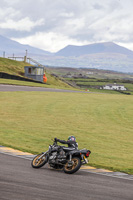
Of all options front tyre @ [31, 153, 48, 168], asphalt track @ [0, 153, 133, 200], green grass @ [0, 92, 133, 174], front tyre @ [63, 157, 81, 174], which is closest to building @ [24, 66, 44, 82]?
green grass @ [0, 92, 133, 174]

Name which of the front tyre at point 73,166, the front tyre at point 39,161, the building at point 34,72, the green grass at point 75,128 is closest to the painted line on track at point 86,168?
the green grass at point 75,128

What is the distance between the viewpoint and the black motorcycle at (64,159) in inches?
383

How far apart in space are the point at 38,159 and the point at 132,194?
3.94 m

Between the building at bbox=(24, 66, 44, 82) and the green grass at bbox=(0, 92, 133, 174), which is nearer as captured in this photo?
the green grass at bbox=(0, 92, 133, 174)

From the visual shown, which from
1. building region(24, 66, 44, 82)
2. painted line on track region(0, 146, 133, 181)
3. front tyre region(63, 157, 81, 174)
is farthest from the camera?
building region(24, 66, 44, 82)

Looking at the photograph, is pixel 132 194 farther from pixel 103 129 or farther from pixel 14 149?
pixel 103 129

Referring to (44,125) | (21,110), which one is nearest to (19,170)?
(44,125)

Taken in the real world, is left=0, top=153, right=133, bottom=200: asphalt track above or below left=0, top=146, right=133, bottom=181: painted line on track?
above

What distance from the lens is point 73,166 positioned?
9.80 metres

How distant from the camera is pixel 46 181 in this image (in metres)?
8.68

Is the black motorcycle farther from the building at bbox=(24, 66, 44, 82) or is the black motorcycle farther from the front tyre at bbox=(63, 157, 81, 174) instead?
the building at bbox=(24, 66, 44, 82)

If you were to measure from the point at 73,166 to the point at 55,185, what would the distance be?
1.62 meters

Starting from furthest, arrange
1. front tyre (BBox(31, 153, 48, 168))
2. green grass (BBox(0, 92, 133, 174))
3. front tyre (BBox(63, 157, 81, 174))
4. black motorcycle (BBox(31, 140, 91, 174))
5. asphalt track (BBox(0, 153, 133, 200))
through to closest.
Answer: green grass (BBox(0, 92, 133, 174)) < front tyre (BBox(31, 153, 48, 168)) < black motorcycle (BBox(31, 140, 91, 174)) < front tyre (BBox(63, 157, 81, 174)) < asphalt track (BBox(0, 153, 133, 200))

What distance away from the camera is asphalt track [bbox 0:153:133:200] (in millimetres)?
7423
